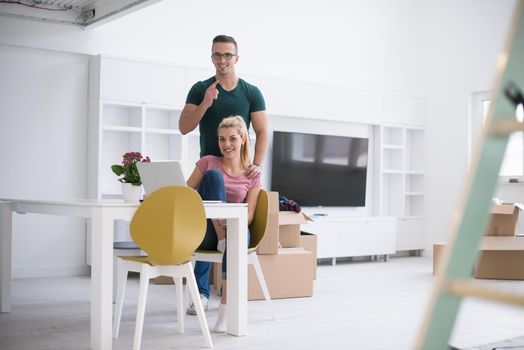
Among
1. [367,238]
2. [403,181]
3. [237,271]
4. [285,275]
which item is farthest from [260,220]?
[403,181]

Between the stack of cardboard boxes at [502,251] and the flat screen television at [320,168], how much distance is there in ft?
5.56

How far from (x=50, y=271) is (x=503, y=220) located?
13.0ft

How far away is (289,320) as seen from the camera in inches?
155

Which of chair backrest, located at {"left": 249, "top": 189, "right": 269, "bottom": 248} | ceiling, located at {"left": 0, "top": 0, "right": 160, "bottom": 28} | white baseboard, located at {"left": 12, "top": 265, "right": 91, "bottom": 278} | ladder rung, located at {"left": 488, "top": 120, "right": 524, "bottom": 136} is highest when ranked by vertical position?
ceiling, located at {"left": 0, "top": 0, "right": 160, "bottom": 28}

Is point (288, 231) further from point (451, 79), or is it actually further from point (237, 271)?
point (451, 79)

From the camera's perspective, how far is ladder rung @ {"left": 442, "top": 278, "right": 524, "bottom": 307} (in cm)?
99

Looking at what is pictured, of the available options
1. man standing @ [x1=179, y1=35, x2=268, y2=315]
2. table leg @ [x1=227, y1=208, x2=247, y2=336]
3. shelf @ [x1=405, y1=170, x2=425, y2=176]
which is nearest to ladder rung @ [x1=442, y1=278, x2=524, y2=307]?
table leg @ [x1=227, y1=208, x2=247, y2=336]

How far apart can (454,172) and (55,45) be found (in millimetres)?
4713

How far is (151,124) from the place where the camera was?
257 inches

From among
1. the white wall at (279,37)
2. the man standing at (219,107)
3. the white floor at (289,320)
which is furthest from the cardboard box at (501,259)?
the man standing at (219,107)

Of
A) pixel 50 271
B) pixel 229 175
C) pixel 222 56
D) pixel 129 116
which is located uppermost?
pixel 222 56

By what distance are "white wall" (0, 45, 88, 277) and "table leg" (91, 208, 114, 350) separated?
123 inches

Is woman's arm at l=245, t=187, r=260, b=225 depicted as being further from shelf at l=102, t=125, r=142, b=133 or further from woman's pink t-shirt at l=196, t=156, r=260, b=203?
shelf at l=102, t=125, r=142, b=133

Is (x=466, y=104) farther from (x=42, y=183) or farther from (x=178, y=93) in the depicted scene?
(x=42, y=183)
